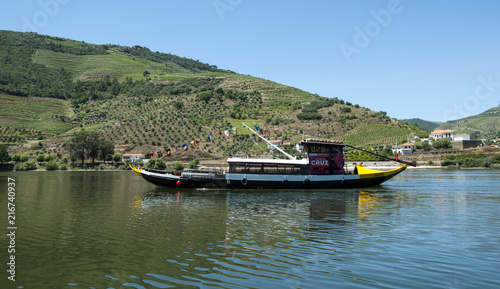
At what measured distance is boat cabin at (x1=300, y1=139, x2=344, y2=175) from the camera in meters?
48.0

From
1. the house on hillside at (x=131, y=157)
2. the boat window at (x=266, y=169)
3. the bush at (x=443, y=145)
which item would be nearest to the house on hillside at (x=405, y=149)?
the bush at (x=443, y=145)

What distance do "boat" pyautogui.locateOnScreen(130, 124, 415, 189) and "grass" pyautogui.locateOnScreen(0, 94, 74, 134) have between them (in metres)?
114

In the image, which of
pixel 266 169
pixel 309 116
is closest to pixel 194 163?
pixel 266 169

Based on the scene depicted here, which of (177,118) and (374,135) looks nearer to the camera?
(177,118)

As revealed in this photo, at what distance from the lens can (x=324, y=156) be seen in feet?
161

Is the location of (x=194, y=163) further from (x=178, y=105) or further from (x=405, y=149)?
(x=405, y=149)

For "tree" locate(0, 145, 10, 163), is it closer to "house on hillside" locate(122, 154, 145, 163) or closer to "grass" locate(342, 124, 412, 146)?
"house on hillside" locate(122, 154, 145, 163)

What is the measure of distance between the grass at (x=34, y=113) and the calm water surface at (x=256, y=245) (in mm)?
126964

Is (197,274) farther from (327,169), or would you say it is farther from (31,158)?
(31,158)

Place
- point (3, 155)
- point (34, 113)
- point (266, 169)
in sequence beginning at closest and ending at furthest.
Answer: point (266, 169)
point (3, 155)
point (34, 113)

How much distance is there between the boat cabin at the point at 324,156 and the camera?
1889 inches

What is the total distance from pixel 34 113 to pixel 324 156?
14821 centimetres

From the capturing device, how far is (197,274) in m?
14.0

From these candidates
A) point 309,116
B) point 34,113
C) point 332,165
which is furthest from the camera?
point 34,113
